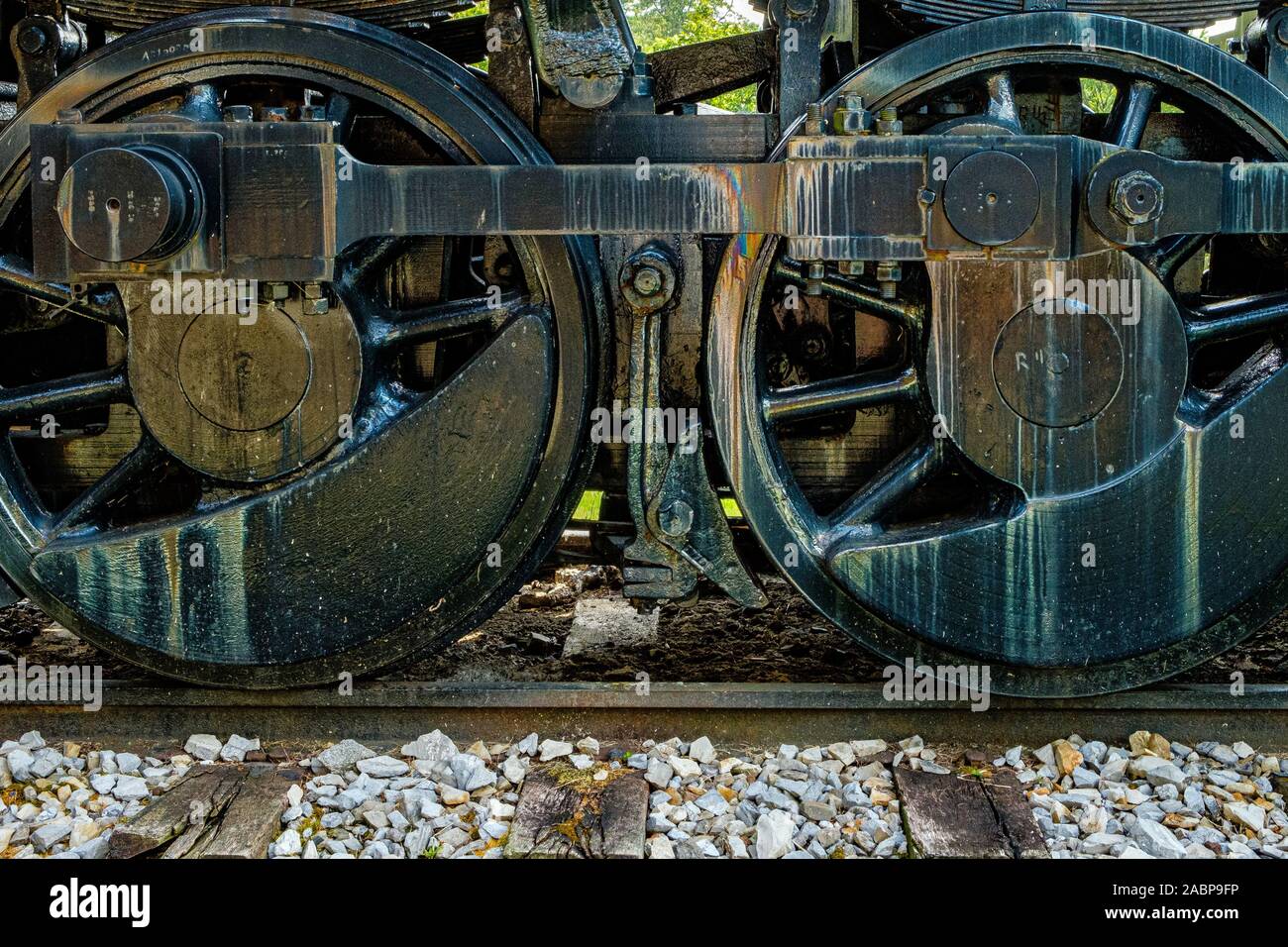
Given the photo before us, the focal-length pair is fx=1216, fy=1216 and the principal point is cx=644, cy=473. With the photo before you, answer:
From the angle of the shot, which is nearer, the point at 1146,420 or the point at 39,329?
the point at 1146,420

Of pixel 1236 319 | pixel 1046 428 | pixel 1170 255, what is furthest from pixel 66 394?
pixel 1236 319

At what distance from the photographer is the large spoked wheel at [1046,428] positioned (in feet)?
9.68

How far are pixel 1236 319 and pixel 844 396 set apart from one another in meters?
1.00

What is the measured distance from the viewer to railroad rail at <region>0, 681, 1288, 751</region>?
3.21 meters

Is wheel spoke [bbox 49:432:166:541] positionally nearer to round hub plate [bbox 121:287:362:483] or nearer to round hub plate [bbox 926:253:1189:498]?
round hub plate [bbox 121:287:362:483]

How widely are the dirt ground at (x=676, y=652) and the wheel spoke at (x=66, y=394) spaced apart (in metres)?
0.78

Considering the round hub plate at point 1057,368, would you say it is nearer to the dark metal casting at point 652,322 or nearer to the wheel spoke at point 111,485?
the dark metal casting at point 652,322

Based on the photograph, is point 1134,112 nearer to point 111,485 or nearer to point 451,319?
point 451,319

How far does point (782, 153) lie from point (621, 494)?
3.68ft

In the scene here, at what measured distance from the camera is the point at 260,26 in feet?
9.93

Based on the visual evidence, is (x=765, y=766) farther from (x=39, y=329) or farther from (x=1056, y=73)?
(x=39, y=329)

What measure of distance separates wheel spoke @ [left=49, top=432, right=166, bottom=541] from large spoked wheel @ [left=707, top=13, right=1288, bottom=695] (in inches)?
59.0

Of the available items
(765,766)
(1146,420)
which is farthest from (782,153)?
(765,766)

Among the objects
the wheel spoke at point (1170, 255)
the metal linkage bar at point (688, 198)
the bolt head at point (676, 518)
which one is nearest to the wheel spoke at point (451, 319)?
A: the metal linkage bar at point (688, 198)
